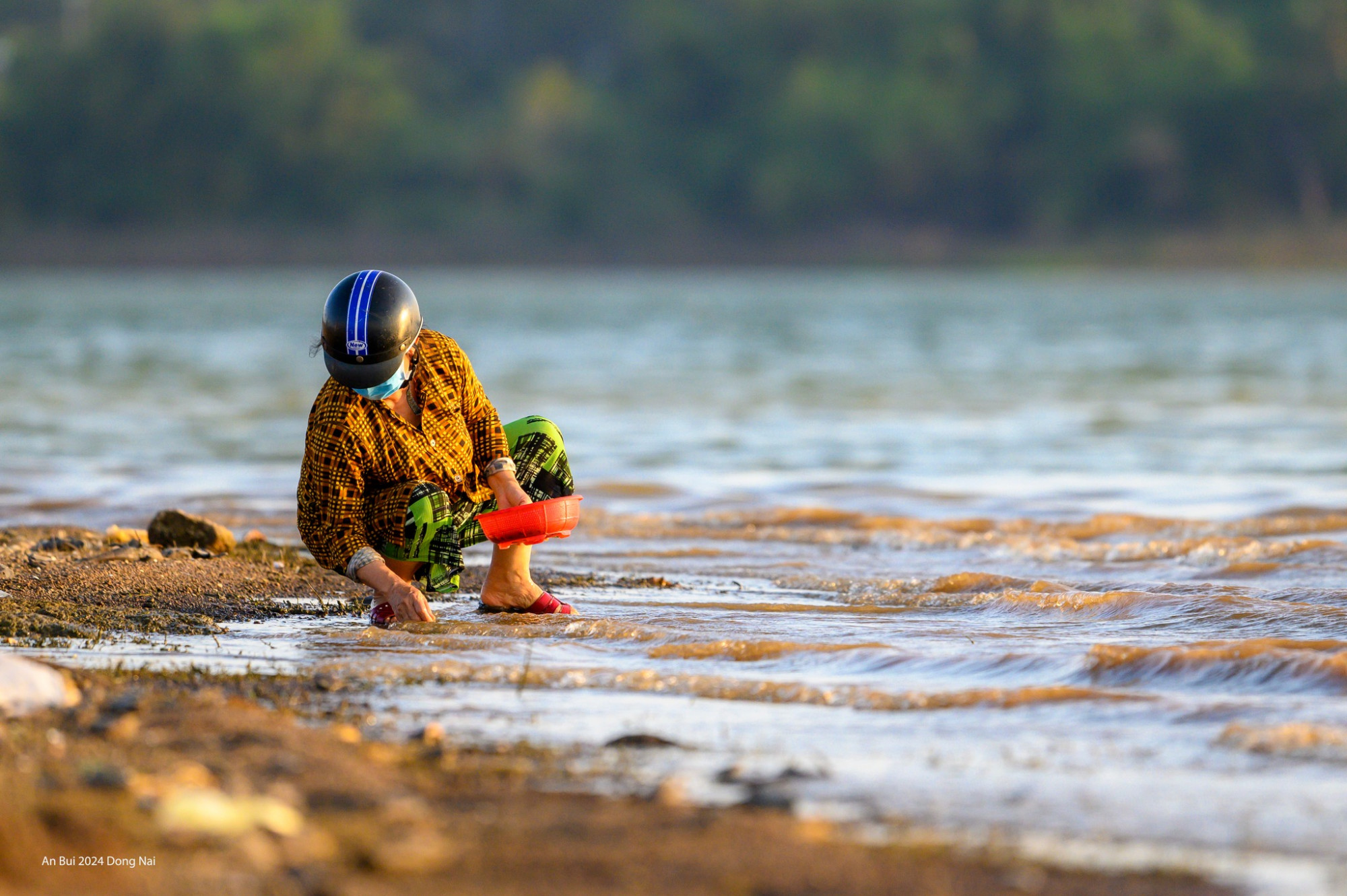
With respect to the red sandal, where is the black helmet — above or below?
above

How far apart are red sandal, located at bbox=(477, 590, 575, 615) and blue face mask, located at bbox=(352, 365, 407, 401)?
0.83m

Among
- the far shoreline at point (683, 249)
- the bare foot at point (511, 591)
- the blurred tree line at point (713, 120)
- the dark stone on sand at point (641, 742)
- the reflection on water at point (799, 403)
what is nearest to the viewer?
the dark stone on sand at point (641, 742)

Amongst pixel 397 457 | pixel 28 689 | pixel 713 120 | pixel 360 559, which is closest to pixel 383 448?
pixel 397 457

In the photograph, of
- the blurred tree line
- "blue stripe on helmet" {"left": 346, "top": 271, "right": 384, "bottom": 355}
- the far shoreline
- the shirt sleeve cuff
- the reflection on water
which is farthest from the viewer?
the blurred tree line

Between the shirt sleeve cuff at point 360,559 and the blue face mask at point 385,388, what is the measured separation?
0.43 meters

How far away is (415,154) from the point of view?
77688mm

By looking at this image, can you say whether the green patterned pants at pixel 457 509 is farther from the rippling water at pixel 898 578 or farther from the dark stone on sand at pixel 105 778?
the dark stone on sand at pixel 105 778

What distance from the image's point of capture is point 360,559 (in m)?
4.88

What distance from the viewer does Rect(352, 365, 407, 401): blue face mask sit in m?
4.89

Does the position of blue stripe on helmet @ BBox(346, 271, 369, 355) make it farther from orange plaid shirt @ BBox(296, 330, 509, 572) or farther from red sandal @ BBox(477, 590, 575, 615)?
red sandal @ BBox(477, 590, 575, 615)

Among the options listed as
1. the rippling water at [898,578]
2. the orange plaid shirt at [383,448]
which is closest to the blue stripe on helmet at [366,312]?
the orange plaid shirt at [383,448]

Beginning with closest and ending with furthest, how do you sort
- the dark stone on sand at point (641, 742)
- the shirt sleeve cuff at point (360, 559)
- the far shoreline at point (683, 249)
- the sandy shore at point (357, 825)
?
the sandy shore at point (357, 825), the dark stone on sand at point (641, 742), the shirt sleeve cuff at point (360, 559), the far shoreline at point (683, 249)

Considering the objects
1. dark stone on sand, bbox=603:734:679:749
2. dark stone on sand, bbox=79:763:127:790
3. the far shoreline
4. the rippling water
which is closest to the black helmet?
the rippling water

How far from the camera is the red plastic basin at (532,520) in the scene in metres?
4.93
